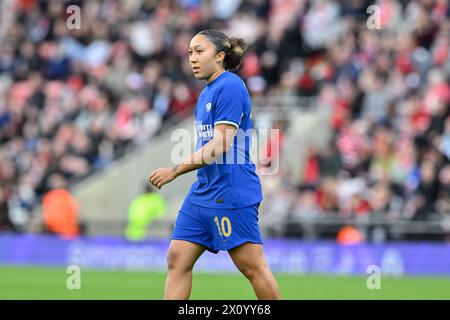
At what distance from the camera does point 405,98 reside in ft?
68.9

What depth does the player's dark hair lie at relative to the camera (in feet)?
30.9

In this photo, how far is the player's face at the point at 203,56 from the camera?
9359mm

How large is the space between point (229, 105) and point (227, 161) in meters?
0.45

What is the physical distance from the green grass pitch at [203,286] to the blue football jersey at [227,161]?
15.8 ft

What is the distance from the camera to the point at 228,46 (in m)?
9.47

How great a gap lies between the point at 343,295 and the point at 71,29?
1181cm

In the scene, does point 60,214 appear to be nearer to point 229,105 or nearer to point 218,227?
point 218,227

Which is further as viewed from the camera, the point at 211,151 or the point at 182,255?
the point at 182,255

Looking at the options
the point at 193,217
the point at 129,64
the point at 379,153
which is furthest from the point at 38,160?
the point at 193,217
